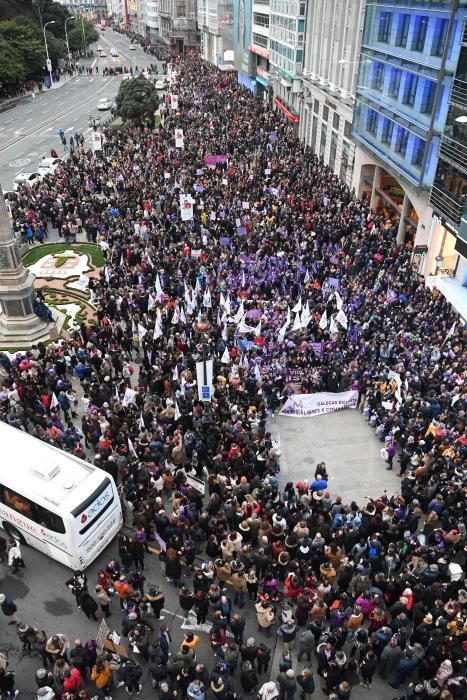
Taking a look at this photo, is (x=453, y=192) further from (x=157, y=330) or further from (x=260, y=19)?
(x=260, y=19)

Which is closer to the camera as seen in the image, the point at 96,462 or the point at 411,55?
the point at 96,462

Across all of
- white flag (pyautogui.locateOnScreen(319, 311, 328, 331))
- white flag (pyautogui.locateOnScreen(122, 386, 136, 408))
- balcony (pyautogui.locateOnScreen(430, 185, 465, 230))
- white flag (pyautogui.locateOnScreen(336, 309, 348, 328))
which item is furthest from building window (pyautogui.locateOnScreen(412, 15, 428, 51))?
white flag (pyautogui.locateOnScreen(122, 386, 136, 408))

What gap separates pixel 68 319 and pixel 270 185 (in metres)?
19.8

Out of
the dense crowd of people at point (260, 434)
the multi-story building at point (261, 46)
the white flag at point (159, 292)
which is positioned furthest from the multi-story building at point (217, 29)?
the white flag at point (159, 292)

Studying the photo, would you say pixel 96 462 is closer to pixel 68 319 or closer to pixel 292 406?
pixel 292 406

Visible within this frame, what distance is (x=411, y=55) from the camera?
3027 centimetres

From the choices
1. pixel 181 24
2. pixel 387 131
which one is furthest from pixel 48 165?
pixel 181 24

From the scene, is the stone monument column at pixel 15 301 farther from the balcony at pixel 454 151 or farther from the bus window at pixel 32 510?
the balcony at pixel 454 151

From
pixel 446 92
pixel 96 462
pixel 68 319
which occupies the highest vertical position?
pixel 446 92

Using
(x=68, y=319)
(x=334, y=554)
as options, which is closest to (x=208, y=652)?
(x=334, y=554)

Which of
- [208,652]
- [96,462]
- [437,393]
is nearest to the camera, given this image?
[208,652]

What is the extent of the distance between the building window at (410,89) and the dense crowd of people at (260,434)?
6.59 metres

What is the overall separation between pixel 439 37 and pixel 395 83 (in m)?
5.49

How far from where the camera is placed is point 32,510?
13.9 meters
